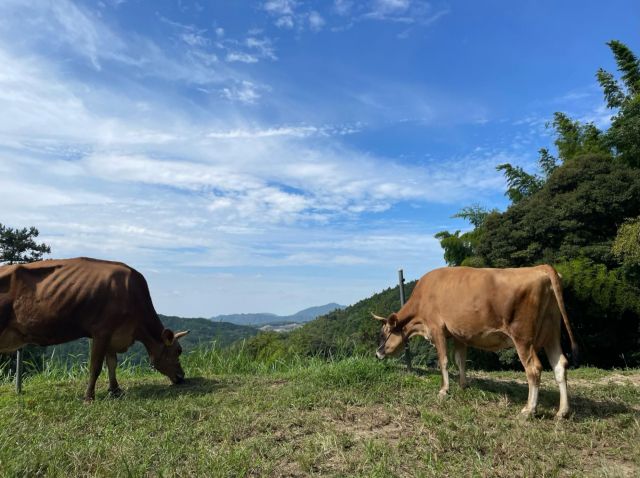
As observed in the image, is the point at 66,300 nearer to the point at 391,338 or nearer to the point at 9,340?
the point at 9,340

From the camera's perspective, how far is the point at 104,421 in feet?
17.2

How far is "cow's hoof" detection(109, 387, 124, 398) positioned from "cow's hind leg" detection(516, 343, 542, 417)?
5.30 meters

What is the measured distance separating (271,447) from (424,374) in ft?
12.8

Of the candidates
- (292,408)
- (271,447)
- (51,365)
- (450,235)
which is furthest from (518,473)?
(450,235)

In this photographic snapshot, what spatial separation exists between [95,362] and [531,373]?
5.61m

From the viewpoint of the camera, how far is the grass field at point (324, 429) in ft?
12.9

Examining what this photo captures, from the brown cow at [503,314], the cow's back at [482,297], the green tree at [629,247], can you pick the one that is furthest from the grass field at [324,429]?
the green tree at [629,247]

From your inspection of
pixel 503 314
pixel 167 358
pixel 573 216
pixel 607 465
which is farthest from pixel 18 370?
pixel 573 216

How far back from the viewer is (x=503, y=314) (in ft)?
19.2

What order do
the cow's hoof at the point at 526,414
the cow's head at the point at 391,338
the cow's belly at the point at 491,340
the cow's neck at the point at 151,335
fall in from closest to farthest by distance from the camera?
the cow's hoof at the point at 526,414
the cow's belly at the point at 491,340
the cow's neck at the point at 151,335
the cow's head at the point at 391,338

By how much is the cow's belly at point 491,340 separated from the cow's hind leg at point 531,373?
1.16 ft

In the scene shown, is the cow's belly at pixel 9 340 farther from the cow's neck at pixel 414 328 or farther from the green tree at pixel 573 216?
the green tree at pixel 573 216

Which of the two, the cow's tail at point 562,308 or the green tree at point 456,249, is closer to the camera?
the cow's tail at point 562,308

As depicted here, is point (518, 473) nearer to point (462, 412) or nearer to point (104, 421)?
point (462, 412)
